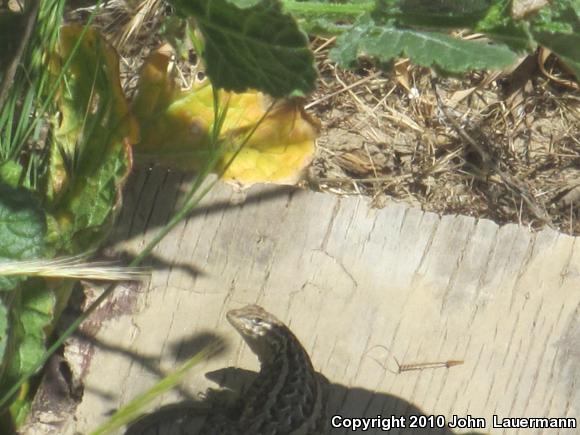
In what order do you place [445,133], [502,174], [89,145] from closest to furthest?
[89,145] < [502,174] < [445,133]

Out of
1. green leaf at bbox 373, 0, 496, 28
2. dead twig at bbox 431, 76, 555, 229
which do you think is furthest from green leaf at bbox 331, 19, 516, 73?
dead twig at bbox 431, 76, 555, 229

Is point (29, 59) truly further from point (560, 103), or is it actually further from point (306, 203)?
point (560, 103)

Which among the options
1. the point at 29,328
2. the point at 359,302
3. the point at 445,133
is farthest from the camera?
the point at 445,133

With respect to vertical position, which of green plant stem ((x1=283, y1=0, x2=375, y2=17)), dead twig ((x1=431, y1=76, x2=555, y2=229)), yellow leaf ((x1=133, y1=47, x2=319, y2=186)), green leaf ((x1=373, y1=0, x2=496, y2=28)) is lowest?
dead twig ((x1=431, y1=76, x2=555, y2=229))

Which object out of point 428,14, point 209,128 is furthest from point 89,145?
point 428,14

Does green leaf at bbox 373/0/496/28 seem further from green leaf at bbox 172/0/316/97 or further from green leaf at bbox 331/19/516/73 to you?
green leaf at bbox 172/0/316/97

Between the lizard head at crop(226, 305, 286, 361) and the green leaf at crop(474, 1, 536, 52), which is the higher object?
the green leaf at crop(474, 1, 536, 52)

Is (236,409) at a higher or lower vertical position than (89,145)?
lower

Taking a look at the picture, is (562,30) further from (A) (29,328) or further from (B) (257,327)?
(A) (29,328)
